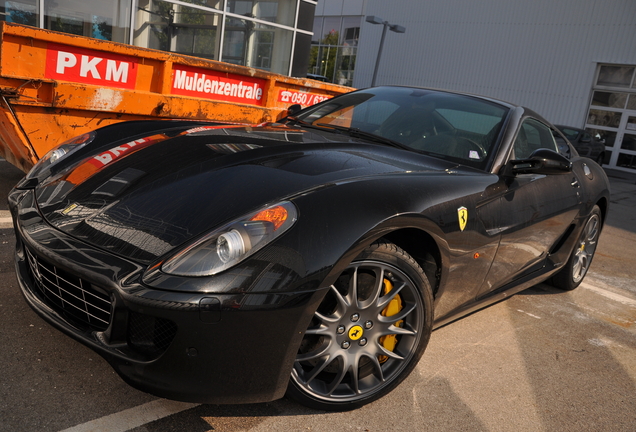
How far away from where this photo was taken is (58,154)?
302cm

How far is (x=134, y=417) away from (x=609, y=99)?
2333cm

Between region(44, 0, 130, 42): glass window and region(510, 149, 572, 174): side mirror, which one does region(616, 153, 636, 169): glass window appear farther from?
region(510, 149, 572, 174): side mirror

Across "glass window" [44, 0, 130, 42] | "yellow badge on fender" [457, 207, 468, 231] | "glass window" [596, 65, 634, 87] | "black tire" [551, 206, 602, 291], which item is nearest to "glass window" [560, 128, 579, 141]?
"glass window" [596, 65, 634, 87]

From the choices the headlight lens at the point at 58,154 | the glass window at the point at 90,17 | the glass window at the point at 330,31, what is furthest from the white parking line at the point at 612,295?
the glass window at the point at 330,31

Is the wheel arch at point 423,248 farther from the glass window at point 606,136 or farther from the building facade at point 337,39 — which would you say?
the building facade at point 337,39

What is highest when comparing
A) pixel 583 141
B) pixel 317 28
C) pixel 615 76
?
pixel 317 28

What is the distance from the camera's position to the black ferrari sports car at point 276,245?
1.91 m

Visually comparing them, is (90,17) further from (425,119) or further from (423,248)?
(423,248)

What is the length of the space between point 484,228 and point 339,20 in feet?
106

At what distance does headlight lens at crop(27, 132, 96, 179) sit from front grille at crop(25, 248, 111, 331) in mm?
734

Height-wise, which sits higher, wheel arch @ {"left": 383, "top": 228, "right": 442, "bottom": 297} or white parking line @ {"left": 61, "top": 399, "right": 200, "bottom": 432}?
wheel arch @ {"left": 383, "top": 228, "right": 442, "bottom": 297}

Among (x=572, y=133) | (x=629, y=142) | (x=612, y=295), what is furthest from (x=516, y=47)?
(x=612, y=295)

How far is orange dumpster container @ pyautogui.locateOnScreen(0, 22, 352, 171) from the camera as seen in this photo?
4.53 m

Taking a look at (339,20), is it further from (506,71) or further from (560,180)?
(560,180)
